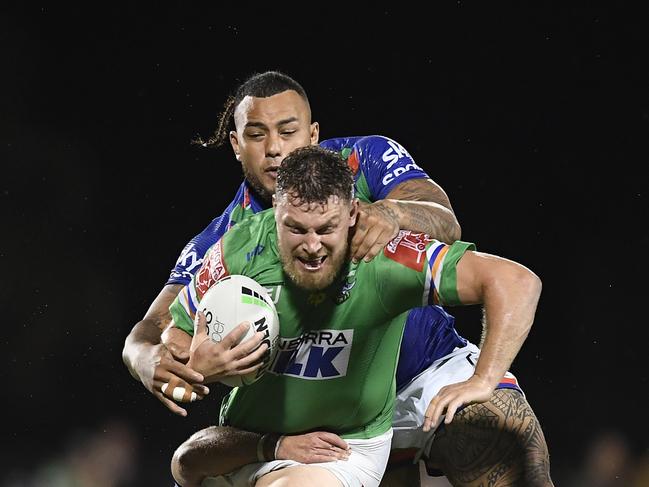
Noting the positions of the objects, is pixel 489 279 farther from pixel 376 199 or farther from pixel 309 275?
pixel 376 199

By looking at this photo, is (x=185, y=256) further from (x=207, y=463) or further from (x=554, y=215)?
(x=554, y=215)

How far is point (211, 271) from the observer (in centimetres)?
239

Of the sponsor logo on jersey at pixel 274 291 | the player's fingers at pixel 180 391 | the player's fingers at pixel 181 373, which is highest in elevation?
the sponsor logo on jersey at pixel 274 291

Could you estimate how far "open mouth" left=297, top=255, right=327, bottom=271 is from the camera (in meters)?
2.30

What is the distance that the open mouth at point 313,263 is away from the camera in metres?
2.30

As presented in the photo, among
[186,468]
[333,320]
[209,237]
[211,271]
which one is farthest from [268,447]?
[209,237]

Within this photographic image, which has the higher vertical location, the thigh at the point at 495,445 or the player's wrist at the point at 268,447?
the player's wrist at the point at 268,447

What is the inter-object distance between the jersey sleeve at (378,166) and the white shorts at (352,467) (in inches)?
25.9

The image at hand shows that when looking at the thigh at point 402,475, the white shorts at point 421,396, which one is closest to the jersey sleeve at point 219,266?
the white shorts at point 421,396

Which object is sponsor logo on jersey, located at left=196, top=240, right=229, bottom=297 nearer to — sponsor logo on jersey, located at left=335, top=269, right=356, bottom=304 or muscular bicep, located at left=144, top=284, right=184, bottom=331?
sponsor logo on jersey, located at left=335, top=269, right=356, bottom=304

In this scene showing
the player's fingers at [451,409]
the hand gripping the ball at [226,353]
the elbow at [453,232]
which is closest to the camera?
the player's fingers at [451,409]

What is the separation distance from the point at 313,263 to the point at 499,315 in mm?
427

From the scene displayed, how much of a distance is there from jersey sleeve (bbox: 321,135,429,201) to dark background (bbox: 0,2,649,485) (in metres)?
1.94

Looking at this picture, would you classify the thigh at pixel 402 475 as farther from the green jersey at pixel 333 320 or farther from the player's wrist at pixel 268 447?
the player's wrist at pixel 268 447
